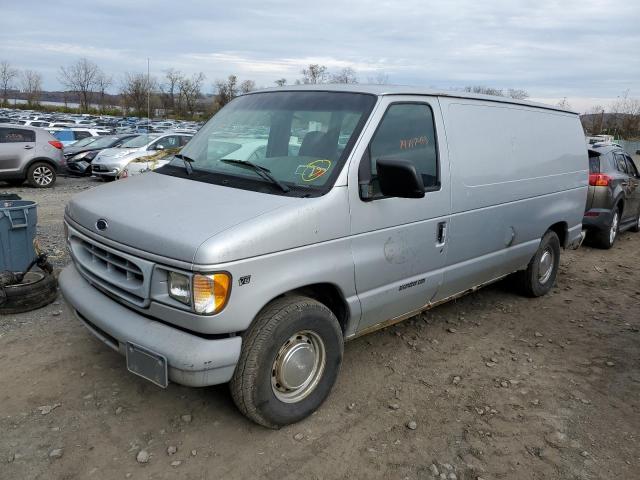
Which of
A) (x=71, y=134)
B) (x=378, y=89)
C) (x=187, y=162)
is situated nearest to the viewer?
(x=378, y=89)

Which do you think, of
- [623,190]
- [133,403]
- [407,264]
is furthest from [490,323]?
[623,190]

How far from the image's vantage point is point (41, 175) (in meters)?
13.9

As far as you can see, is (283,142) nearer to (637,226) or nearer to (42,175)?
(637,226)

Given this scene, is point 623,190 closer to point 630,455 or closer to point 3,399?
point 630,455

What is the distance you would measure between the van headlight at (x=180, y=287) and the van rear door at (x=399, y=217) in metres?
1.13

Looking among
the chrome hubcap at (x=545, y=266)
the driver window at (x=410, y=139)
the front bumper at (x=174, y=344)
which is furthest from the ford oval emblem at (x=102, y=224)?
the chrome hubcap at (x=545, y=266)

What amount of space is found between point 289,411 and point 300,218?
4.02 ft

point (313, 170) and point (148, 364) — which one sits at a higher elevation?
point (313, 170)

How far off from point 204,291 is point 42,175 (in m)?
13.4

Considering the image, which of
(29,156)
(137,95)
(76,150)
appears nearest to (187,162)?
(29,156)

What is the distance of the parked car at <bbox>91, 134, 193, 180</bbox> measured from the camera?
15.0 m

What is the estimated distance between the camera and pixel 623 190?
8891 millimetres

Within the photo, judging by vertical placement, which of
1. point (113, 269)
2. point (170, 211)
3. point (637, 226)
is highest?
point (170, 211)

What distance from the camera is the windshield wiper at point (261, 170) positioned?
324 centimetres
